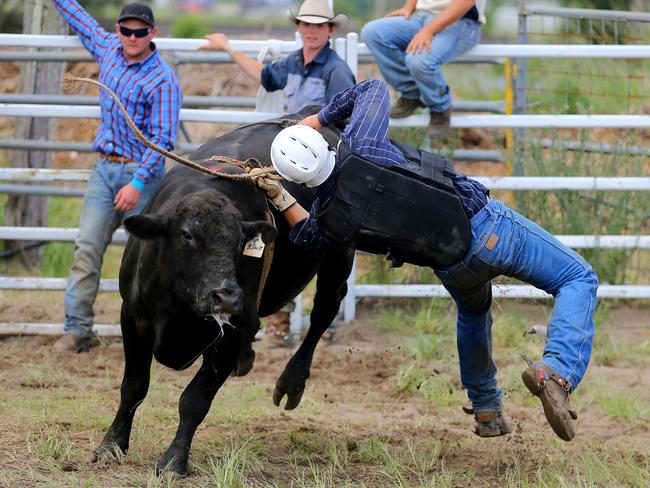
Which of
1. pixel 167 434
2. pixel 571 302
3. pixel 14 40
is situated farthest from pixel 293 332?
pixel 571 302

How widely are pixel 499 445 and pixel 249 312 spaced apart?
5.18 feet

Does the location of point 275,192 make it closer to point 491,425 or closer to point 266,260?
point 266,260

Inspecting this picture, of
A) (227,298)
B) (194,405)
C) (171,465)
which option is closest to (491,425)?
(194,405)

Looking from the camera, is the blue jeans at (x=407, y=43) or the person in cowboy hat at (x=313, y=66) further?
the blue jeans at (x=407, y=43)

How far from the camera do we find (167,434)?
219 inches

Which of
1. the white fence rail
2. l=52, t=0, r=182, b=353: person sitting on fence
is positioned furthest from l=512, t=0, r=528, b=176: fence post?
l=52, t=0, r=182, b=353: person sitting on fence

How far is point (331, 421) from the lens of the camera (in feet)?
19.9

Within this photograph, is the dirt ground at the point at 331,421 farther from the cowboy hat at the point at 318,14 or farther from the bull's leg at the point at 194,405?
the cowboy hat at the point at 318,14

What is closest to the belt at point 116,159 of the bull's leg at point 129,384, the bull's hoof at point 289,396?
the bull's hoof at point 289,396

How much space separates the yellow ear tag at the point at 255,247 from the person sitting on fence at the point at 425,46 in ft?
8.80

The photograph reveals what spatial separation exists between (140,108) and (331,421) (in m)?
2.28

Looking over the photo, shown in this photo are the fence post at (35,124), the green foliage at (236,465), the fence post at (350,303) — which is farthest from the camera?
the fence post at (35,124)

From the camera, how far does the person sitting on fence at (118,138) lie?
266 inches

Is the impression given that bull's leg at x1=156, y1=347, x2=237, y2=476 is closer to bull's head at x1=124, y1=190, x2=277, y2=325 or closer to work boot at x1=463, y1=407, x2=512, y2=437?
bull's head at x1=124, y1=190, x2=277, y2=325
